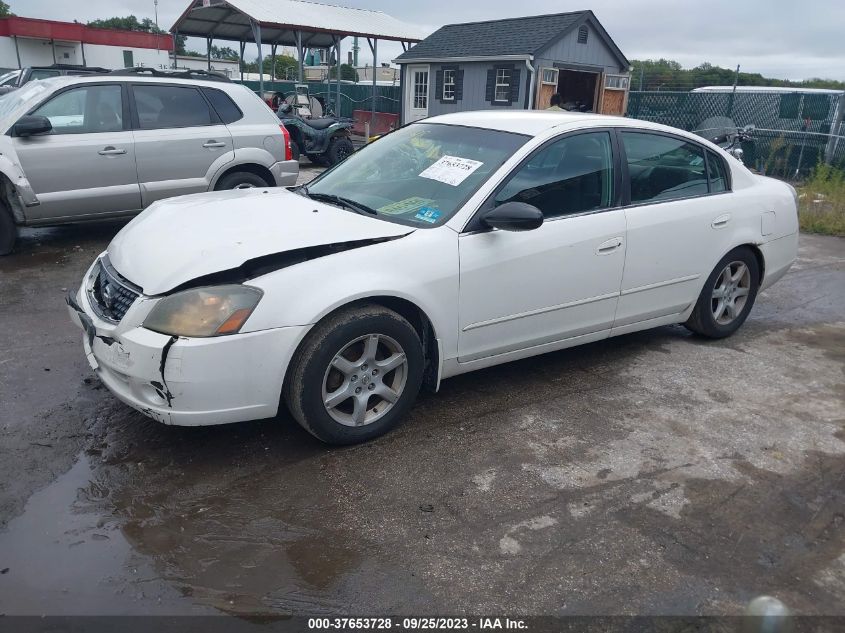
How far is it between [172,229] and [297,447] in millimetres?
1325

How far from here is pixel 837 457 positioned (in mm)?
3697

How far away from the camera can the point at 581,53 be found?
2108 centimetres

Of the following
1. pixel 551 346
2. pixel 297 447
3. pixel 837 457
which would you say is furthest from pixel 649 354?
pixel 297 447

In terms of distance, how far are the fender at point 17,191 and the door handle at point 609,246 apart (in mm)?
5518

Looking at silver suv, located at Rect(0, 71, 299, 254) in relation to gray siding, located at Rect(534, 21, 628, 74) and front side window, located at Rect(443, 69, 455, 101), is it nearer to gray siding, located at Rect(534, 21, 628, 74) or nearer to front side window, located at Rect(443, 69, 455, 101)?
gray siding, located at Rect(534, 21, 628, 74)

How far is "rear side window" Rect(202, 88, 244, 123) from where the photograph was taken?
7.83 meters

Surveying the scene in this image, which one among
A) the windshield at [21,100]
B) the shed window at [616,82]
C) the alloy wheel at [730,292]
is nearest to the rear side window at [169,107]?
the windshield at [21,100]

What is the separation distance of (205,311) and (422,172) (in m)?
1.66

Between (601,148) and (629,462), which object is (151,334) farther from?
(601,148)

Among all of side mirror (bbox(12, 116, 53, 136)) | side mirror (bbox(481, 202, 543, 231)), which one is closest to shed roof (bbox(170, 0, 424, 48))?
side mirror (bbox(12, 116, 53, 136))

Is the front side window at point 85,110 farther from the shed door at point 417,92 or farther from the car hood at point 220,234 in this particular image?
the shed door at point 417,92

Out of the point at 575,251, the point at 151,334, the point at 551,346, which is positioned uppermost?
the point at 575,251

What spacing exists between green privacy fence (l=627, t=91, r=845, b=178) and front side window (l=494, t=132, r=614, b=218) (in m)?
11.0

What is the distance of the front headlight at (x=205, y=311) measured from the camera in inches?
122
